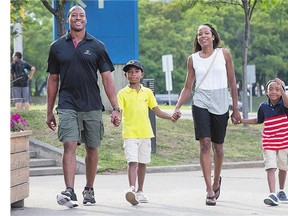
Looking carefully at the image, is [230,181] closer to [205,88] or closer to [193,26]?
[205,88]

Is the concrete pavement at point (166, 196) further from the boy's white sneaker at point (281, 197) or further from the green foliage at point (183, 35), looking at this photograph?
the green foliage at point (183, 35)

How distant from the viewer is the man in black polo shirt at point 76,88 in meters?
10.3

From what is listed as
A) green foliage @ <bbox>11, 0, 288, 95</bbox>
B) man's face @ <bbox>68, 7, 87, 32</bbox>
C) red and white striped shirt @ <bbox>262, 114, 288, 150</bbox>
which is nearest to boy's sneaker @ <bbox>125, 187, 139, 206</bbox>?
red and white striped shirt @ <bbox>262, 114, 288, 150</bbox>

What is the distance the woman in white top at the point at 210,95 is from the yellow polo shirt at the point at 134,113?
0.40m

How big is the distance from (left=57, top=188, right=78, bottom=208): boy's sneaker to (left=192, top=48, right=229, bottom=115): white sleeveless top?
168 centimetres

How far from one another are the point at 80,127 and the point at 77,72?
0.58 m

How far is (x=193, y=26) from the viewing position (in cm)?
6656

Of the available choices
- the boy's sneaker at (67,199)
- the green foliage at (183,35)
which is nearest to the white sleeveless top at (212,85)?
the boy's sneaker at (67,199)

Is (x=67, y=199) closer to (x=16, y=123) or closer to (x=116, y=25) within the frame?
(x=16, y=123)

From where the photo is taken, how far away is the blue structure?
23.9 m

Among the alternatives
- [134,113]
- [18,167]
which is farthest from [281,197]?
[18,167]

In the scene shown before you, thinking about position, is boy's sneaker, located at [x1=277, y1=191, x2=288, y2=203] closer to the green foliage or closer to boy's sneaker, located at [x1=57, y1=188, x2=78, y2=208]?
boy's sneaker, located at [x1=57, y1=188, x2=78, y2=208]

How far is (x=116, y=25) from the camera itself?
24.0m
